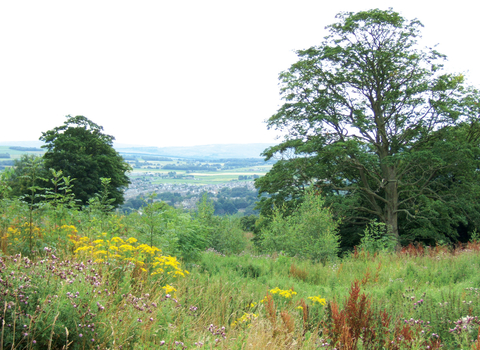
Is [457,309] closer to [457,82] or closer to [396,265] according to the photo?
[396,265]

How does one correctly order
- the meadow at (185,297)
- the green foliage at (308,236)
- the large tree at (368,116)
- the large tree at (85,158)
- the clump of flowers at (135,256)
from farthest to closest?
the large tree at (85,158), the large tree at (368,116), the green foliage at (308,236), the clump of flowers at (135,256), the meadow at (185,297)

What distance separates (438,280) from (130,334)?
21.0 ft

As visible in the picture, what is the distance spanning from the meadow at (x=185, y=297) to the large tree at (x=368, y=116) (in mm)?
9560

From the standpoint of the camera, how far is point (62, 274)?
2.96 metres

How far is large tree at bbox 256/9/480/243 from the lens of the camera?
711 inches

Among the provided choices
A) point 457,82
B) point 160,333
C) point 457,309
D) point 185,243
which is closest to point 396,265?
point 457,309

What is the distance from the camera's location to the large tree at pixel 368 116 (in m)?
18.0

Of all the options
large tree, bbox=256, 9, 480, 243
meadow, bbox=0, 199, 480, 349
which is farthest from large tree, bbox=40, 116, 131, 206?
meadow, bbox=0, 199, 480, 349

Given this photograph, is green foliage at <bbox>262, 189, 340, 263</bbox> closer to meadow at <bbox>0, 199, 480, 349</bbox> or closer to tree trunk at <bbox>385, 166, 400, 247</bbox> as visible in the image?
meadow at <bbox>0, 199, 480, 349</bbox>

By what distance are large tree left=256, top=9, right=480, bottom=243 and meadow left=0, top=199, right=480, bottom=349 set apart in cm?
956

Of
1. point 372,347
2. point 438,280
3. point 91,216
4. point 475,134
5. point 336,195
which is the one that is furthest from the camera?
point 475,134

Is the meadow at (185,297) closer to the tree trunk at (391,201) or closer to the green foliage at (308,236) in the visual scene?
the green foliage at (308,236)

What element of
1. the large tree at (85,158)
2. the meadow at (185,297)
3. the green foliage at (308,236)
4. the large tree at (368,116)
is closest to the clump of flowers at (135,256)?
the meadow at (185,297)

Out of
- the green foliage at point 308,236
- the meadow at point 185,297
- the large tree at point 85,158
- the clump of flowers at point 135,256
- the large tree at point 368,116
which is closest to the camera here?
the meadow at point 185,297
